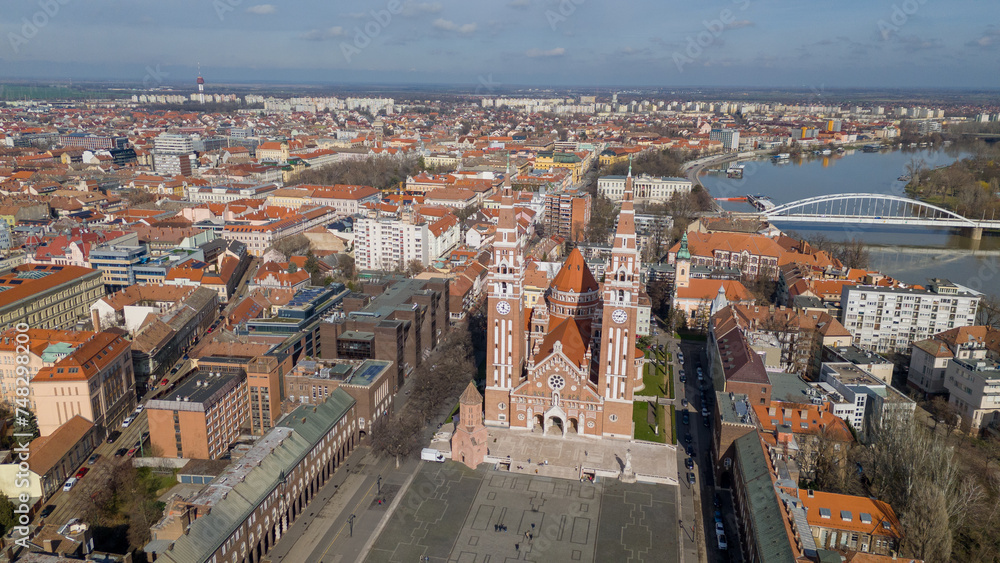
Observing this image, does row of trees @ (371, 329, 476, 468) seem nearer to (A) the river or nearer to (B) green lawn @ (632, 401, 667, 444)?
(B) green lawn @ (632, 401, 667, 444)

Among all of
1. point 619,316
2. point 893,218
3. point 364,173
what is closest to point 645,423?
point 619,316

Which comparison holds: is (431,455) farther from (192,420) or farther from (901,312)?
(901,312)

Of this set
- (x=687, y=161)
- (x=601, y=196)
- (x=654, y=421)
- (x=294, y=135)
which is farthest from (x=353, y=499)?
(x=294, y=135)

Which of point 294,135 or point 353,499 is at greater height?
point 294,135

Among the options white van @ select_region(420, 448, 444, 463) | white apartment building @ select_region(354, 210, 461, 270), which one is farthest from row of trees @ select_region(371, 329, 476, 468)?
white apartment building @ select_region(354, 210, 461, 270)

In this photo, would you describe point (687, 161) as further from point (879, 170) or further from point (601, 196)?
point (601, 196)
